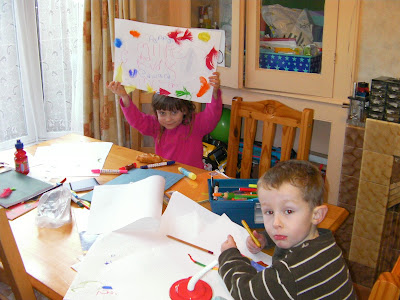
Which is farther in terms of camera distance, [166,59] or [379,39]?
[379,39]

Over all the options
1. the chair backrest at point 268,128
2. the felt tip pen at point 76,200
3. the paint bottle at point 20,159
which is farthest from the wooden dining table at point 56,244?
the chair backrest at point 268,128

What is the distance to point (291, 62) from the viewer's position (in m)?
2.48

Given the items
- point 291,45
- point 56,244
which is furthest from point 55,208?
point 291,45

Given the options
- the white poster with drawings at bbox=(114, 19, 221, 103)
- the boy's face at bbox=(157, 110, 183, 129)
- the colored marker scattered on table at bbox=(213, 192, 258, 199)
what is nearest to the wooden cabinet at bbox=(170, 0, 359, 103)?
the boy's face at bbox=(157, 110, 183, 129)

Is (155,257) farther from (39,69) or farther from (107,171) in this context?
(39,69)

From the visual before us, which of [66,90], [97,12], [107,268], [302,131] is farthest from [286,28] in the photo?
[107,268]

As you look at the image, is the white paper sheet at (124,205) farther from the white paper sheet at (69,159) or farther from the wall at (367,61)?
the wall at (367,61)

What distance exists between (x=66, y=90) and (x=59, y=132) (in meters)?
0.28

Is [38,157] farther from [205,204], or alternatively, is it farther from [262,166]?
[262,166]

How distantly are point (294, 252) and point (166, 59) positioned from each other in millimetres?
1105

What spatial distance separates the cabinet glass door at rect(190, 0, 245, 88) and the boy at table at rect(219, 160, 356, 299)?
1.63 meters

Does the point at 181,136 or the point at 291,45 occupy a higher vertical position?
the point at 291,45

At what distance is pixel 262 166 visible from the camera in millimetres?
2092

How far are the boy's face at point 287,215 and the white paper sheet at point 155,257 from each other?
179 mm
